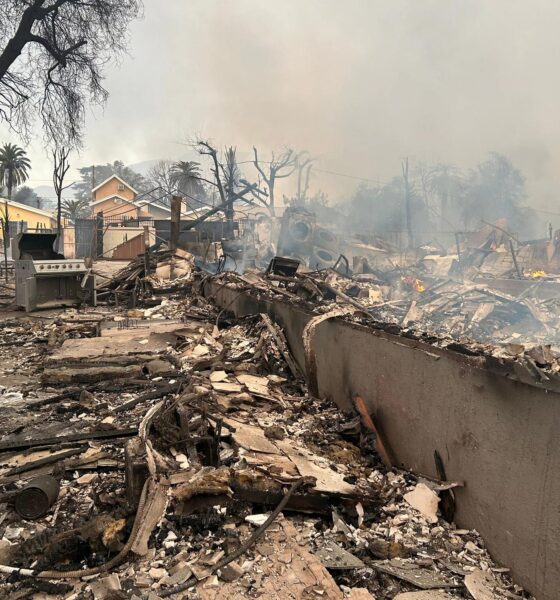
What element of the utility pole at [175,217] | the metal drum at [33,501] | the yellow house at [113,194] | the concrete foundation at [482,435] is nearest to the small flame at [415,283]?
the utility pole at [175,217]

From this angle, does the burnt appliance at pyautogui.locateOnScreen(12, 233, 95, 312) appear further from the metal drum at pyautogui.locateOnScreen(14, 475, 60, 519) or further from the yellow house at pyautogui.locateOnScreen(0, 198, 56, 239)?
the yellow house at pyautogui.locateOnScreen(0, 198, 56, 239)

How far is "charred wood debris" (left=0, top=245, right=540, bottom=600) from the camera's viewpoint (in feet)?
8.19

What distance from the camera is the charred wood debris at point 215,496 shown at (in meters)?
2.50

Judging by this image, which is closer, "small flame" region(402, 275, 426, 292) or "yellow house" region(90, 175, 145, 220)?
"small flame" region(402, 275, 426, 292)

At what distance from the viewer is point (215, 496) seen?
2.97 m

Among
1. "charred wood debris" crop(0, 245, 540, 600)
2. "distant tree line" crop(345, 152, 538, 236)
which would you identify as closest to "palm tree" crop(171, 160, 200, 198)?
"distant tree line" crop(345, 152, 538, 236)

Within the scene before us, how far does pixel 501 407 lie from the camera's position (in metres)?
2.75

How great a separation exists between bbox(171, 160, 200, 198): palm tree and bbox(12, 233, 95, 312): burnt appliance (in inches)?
1633

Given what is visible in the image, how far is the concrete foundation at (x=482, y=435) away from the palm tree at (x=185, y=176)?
51203mm

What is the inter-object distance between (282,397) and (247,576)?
2.93m

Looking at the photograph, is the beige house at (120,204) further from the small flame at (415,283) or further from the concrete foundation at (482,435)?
the concrete foundation at (482,435)

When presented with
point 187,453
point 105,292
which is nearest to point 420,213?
point 105,292

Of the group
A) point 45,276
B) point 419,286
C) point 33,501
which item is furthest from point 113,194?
point 33,501

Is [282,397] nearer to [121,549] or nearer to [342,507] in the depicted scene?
[342,507]
